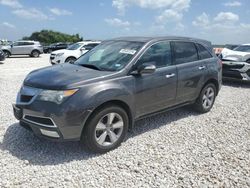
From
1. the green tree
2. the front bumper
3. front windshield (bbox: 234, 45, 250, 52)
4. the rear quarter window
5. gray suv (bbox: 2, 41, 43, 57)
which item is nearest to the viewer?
the front bumper

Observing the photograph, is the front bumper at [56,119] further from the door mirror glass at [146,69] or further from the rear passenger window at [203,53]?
the rear passenger window at [203,53]

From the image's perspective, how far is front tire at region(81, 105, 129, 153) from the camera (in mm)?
3617

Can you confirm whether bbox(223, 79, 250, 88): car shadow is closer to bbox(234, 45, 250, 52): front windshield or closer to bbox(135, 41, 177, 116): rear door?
bbox(234, 45, 250, 52): front windshield

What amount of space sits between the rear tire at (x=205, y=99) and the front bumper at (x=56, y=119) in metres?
2.97

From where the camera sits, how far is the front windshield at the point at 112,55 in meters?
4.15

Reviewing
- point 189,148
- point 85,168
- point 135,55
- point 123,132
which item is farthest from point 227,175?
point 135,55

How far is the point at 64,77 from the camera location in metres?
3.73

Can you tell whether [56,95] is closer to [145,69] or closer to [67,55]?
[145,69]

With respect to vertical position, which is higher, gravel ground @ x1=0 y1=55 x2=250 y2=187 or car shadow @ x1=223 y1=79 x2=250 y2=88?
car shadow @ x1=223 y1=79 x2=250 y2=88

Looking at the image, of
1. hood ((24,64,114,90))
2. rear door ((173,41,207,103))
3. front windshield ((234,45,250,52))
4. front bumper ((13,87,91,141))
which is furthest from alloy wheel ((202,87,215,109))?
front windshield ((234,45,250,52))

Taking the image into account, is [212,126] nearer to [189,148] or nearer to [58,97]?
[189,148]

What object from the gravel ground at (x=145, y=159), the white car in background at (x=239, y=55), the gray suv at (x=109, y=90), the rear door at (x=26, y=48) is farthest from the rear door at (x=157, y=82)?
the rear door at (x=26, y=48)

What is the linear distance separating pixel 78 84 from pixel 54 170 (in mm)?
1178

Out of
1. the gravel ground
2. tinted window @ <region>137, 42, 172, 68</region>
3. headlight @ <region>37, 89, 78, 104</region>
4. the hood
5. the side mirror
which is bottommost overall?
the gravel ground
